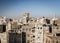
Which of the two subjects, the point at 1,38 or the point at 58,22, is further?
the point at 58,22

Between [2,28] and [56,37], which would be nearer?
[56,37]

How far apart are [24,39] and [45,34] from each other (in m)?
0.88

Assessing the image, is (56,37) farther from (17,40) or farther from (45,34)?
(17,40)

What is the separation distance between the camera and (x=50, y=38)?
6.03 meters

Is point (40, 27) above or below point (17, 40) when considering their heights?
above

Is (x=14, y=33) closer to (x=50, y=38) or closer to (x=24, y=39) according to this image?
(x=24, y=39)

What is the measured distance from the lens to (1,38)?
680 cm

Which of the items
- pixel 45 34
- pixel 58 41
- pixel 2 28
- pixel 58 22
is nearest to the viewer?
pixel 58 41

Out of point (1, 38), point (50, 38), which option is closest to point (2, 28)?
point (1, 38)

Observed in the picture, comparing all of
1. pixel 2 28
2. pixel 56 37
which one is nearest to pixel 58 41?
pixel 56 37

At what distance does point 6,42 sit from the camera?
6691 mm

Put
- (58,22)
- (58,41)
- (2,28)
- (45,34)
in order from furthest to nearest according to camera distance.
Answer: (58,22) < (2,28) < (45,34) < (58,41)

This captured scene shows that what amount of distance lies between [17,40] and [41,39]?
877 mm

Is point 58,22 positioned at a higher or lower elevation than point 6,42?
higher
